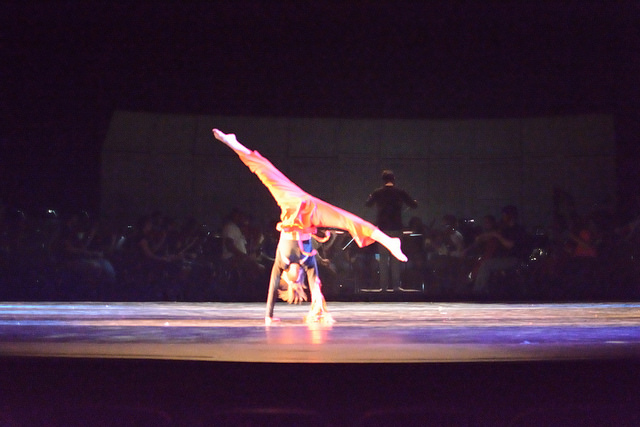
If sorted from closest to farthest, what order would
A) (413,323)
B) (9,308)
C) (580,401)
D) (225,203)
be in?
(580,401) < (413,323) < (9,308) < (225,203)

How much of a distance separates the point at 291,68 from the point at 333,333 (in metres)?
4.03

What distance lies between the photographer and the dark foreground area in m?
2.98

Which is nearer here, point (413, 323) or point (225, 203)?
point (413, 323)

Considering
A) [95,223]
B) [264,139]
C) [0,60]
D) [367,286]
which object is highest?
[0,60]

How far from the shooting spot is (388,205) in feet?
25.7

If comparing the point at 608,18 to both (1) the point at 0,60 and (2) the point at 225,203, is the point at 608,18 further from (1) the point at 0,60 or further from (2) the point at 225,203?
(1) the point at 0,60

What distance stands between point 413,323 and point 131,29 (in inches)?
168

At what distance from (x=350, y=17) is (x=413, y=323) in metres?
3.56

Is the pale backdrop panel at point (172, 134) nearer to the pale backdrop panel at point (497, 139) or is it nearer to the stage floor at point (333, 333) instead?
the stage floor at point (333, 333)

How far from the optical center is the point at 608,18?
7.64 metres

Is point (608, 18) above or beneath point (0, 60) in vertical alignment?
above

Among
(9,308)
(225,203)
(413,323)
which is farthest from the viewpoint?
(225,203)

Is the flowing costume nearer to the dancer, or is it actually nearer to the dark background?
the dancer

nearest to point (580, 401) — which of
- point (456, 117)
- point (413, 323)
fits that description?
point (413, 323)
